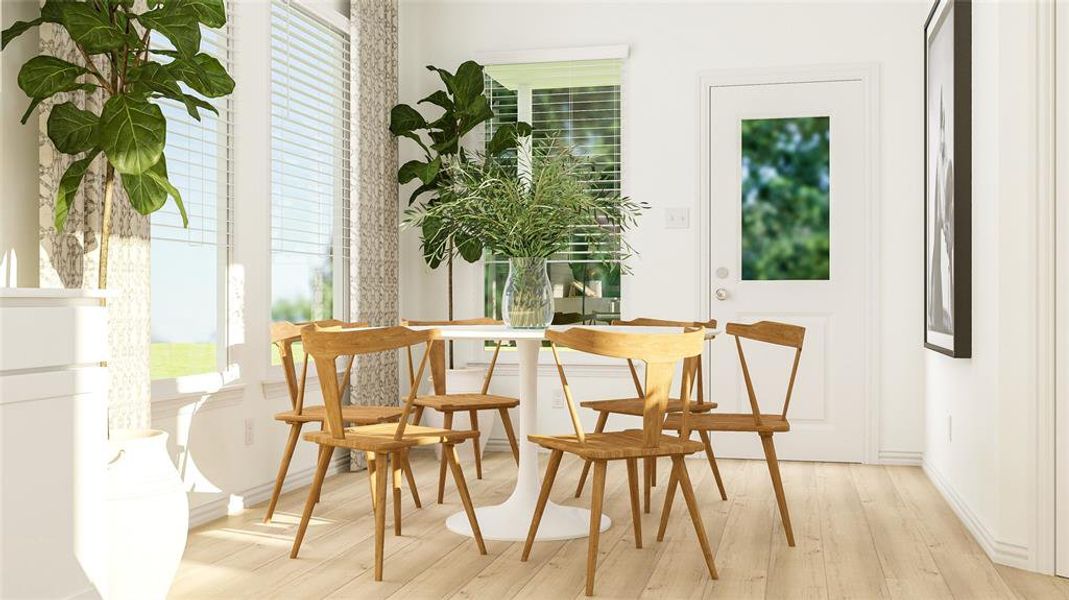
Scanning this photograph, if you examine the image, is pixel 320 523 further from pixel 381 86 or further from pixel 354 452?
pixel 381 86

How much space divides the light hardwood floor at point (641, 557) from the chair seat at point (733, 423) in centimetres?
43

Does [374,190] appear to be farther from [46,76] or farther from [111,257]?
[46,76]

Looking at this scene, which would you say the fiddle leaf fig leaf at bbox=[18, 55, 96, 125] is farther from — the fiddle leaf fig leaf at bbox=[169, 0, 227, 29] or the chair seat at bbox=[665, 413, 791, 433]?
the chair seat at bbox=[665, 413, 791, 433]

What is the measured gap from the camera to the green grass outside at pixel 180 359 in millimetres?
3822

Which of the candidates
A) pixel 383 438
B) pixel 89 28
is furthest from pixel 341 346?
pixel 89 28

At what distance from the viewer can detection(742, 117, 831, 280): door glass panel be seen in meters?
5.57

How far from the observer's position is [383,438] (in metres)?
3.25

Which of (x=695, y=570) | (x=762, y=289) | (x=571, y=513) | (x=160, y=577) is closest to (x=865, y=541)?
(x=695, y=570)

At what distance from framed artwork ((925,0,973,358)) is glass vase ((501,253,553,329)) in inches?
68.1

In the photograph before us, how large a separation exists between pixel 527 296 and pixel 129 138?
1542 mm

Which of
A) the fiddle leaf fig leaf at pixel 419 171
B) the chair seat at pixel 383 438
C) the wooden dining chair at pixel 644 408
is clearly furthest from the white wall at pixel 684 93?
the wooden dining chair at pixel 644 408

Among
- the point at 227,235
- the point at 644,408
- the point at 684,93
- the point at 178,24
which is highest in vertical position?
the point at 684,93

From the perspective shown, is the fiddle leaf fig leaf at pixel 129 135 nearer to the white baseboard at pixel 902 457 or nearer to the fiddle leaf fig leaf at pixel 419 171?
the fiddle leaf fig leaf at pixel 419 171

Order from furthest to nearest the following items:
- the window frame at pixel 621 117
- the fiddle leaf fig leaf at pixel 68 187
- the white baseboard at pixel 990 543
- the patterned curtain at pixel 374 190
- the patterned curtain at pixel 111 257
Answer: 1. the window frame at pixel 621 117
2. the patterned curtain at pixel 374 190
3. the white baseboard at pixel 990 543
4. the patterned curtain at pixel 111 257
5. the fiddle leaf fig leaf at pixel 68 187
